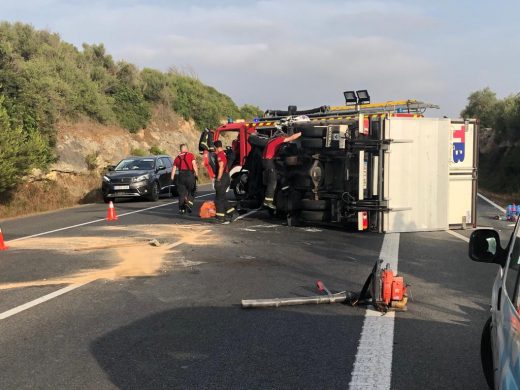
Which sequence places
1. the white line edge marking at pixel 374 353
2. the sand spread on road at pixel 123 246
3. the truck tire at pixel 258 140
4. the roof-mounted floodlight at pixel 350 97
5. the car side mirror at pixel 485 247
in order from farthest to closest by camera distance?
1. the roof-mounted floodlight at pixel 350 97
2. the truck tire at pixel 258 140
3. the sand spread on road at pixel 123 246
4. the white line edge marking at pixel 374 353
5. the car side mirror at pixel 485 247

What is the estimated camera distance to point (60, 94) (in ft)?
88.0

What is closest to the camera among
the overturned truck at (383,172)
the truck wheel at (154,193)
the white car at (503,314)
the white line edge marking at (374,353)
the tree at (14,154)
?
the white car at (503,314)

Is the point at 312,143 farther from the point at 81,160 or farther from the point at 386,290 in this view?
the point at 81,160

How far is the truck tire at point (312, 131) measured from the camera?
11.6 meters

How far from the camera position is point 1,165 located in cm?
1667

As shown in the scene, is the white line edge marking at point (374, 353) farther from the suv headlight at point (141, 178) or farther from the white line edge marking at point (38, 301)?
the suv headlight at point (141, 178)

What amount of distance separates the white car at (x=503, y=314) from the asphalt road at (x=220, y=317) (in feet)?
3.05

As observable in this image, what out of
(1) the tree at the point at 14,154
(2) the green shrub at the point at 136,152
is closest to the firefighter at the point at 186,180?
(1) the tree at the point at 14,154

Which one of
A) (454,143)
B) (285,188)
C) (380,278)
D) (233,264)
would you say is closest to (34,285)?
(233,264)

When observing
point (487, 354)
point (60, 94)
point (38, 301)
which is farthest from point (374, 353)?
point (60, 94)

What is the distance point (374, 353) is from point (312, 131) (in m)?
7.75

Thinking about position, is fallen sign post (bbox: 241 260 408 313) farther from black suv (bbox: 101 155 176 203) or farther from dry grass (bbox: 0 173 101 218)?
black suv (bbox: 101 155 176 203)

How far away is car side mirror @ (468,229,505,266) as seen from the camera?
3.35m

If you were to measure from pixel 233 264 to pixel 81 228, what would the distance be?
5.63 m
